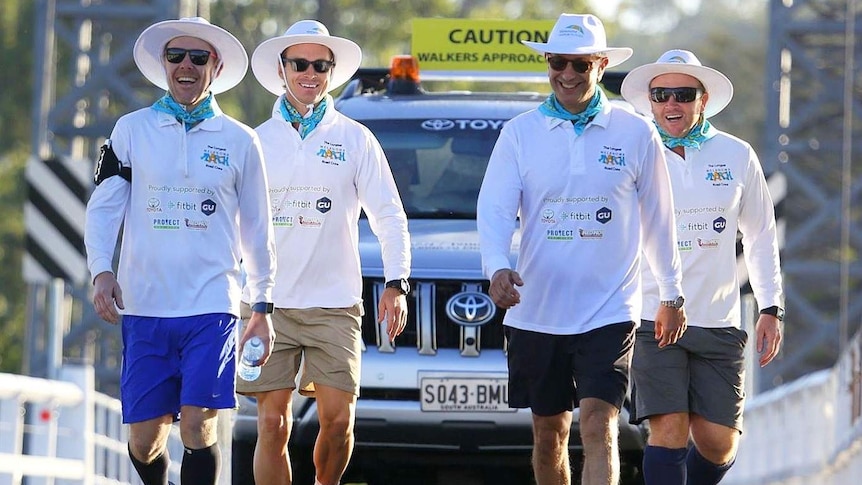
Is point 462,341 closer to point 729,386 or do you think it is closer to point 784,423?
point 729,386

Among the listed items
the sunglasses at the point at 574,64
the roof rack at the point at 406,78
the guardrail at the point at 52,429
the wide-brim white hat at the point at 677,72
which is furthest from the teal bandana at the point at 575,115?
the guardrail at the point at 52,429

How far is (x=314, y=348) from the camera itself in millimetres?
8922

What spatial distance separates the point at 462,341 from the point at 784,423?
6.36m

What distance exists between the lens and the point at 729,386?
8977mm

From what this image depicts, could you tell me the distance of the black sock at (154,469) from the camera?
8117 millimetres

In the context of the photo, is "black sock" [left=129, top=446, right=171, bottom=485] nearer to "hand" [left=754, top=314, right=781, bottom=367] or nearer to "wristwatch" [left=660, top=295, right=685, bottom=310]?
"wristwatch" [left=660, top=295, right=685, bottom=310]

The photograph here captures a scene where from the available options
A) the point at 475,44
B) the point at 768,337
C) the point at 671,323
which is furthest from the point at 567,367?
the point at 475,44

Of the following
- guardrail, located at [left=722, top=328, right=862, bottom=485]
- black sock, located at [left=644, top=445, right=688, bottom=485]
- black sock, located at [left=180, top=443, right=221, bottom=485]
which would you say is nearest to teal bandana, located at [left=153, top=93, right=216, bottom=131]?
black sock, located at [left=180, top=443, right=221, bottom=485]

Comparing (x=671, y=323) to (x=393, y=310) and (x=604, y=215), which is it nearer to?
(x=604, y=215)

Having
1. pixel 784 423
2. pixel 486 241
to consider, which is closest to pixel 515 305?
pixel 486 241

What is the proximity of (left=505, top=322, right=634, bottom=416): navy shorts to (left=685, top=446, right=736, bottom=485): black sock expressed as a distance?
0.99 metres

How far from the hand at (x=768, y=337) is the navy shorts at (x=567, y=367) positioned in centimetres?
87

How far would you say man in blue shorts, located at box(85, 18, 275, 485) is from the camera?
26.2 feet

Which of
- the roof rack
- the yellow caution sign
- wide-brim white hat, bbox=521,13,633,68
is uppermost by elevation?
the yellow caution sign
